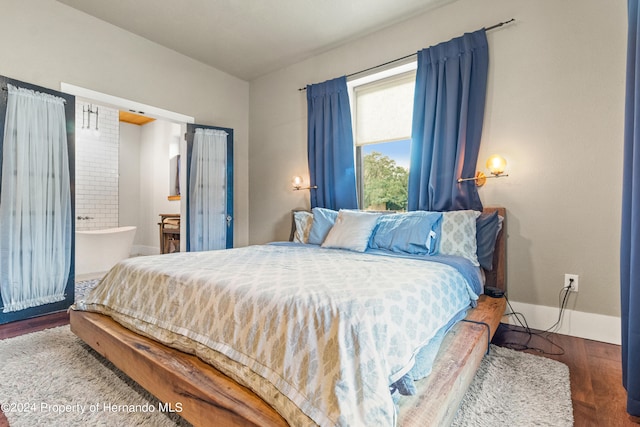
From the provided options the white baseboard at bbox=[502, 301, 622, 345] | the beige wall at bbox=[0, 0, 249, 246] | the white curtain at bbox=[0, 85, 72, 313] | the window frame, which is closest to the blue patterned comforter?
the white baseboard at bbox=[502, 301, 622, 345]

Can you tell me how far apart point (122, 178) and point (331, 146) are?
4.55 metres

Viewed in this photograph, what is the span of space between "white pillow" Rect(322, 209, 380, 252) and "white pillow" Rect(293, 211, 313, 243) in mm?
435

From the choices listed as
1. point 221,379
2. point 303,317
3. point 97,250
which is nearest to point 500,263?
point 303,317

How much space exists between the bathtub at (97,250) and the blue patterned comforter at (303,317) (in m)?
2.98

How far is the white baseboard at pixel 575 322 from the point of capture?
2104 mm

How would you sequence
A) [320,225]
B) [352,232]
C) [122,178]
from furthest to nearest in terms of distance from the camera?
[122,178] < [320,225] < [352,232]

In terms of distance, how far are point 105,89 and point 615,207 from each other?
450 centimetres

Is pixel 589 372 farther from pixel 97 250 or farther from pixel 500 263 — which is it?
pixel 97 250

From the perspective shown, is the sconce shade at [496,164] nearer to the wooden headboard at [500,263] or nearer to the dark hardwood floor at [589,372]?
the wooden headboard at [500,263]

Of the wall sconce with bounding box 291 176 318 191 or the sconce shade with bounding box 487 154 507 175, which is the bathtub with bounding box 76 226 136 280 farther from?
the sconce shade with bounding box 487 154 507 175

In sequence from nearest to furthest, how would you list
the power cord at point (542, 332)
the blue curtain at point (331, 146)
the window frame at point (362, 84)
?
the power cord at point (542, 332) < the window frame at point (362, 84) < the blue curtain at point (331, 146)

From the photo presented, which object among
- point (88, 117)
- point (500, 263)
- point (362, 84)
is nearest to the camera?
point (500, 263)

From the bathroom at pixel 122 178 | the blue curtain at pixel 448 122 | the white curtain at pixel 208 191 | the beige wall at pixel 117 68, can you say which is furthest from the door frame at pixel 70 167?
the blue curtain at pixel 448 122

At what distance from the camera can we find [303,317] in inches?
41.8
